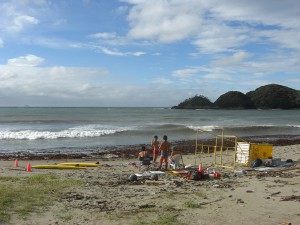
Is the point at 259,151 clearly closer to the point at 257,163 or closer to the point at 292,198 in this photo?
the point at 257,163

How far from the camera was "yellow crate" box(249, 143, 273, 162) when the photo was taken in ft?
52.7

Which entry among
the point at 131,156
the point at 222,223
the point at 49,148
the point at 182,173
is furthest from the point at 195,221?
the point at 49,148

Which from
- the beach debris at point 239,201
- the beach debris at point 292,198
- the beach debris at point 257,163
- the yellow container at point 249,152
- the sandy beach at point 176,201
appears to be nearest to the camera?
the sandy beach at point 176,201

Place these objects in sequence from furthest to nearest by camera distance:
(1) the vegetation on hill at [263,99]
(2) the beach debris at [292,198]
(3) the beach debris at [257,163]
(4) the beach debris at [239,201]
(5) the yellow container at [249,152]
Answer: (1) the vegetation on hill at [263,99] < (5) the yellow container at [249,152] < (3) the beach debris at [257,163] < (2) the beach debris at [292,198] < (4) the beach debris at [239,201]

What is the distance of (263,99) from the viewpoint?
6220 inches

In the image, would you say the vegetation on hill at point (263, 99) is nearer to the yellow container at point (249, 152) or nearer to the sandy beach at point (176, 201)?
the yellow container at point (249, 152)

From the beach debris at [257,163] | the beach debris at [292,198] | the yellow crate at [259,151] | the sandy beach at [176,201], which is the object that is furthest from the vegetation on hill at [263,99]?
the beach debris at [292,198]

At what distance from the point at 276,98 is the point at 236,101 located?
17.5 metres

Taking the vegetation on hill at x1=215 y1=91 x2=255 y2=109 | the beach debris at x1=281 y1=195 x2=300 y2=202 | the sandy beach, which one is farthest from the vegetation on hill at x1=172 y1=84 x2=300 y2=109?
the beach debris at x1=281 y1=195 x2=300 y2=202

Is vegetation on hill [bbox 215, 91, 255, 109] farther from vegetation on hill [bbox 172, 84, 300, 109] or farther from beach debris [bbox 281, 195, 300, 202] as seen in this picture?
beach debris [bbox 281, 195, 300, 202]

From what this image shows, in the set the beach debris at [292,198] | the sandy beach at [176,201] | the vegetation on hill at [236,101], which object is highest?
the vegetation on hill at [236,101]

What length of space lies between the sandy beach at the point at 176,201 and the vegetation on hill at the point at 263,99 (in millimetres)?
147786

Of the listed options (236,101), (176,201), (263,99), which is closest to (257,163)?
(176,201)

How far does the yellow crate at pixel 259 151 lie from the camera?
1608 cm
